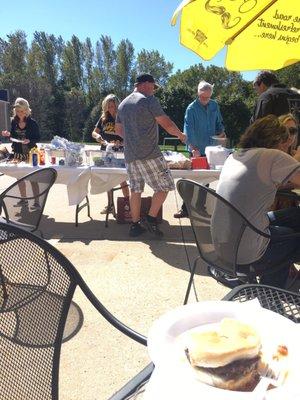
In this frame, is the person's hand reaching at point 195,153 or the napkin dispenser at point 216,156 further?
the person's hand reaching at point 195,153

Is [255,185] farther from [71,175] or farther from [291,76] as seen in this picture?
[291,76]

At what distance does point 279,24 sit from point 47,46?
227 feet

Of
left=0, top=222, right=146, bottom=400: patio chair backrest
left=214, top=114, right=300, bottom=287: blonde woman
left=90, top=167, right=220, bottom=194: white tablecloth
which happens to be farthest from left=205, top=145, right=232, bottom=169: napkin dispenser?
left=0, top=222, right=146, bottom=400: patio chair backrest

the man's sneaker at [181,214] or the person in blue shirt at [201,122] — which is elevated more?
the person in blue shirt at [201,122]

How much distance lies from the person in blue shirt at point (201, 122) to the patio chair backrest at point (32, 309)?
4.13 meters

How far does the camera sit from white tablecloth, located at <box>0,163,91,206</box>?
15.5 feet

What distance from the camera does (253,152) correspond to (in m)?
2.26

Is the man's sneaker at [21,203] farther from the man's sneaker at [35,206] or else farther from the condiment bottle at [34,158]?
the condiment bottle at [34,158]

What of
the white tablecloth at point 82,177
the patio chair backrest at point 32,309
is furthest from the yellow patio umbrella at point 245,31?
the patio chair backrest at point 32,309

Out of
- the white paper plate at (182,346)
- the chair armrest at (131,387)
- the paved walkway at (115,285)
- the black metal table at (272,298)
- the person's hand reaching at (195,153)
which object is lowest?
the paved walkway at (115,285)

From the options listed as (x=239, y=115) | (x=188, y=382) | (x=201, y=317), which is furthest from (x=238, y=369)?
(x=239, y=115)

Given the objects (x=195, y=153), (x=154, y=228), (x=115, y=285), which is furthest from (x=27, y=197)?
(x=195, y=153)

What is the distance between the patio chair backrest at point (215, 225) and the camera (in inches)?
84.0

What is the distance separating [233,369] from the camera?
29.0 inches
